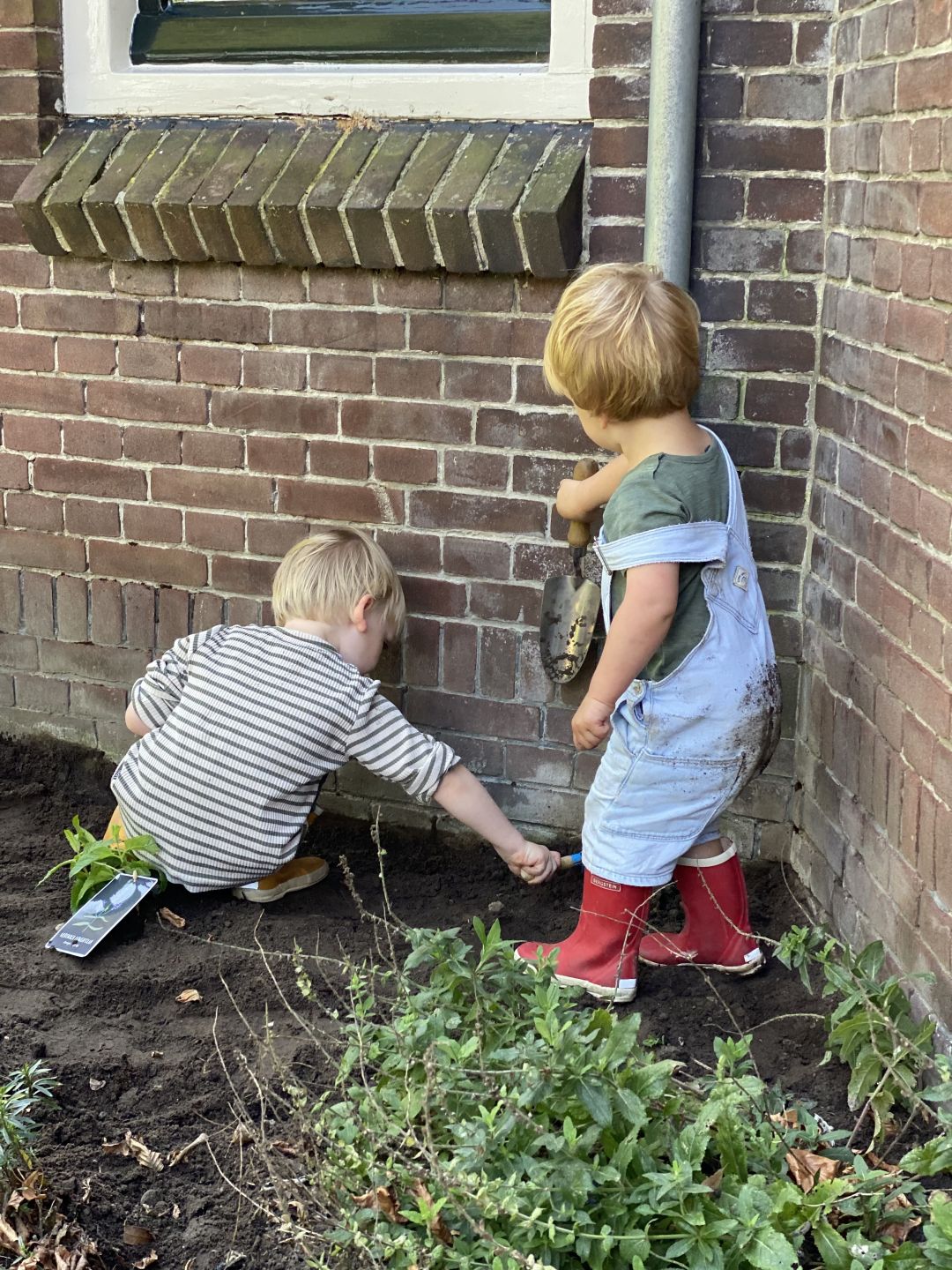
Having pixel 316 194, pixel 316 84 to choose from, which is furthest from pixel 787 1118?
pixel 316 84

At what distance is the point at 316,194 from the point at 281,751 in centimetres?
135

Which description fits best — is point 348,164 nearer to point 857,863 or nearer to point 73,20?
point 73,20

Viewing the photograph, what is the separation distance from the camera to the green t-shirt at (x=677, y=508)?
2832 millimetres

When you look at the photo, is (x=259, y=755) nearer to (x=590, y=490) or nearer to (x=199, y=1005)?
(x=199, y=1005)

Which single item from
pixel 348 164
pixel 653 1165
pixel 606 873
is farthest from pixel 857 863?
pixel 348 164

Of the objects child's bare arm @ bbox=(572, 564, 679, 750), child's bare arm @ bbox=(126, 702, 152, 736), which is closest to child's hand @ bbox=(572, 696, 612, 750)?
child's bare arm @ bbox=(572, 564, 679, 750)

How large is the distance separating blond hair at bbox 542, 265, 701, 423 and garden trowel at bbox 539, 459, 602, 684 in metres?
0.55

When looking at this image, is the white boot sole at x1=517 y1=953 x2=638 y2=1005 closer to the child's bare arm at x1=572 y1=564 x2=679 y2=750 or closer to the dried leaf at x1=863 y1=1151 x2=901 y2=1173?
the child's bare arm at x1=572 y1=564 x2=679 y2=750

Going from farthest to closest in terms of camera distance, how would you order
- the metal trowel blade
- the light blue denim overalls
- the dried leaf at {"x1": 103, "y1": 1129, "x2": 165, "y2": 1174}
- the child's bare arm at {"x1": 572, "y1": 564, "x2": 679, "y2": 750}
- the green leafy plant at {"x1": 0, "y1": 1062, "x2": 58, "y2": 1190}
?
the metal trowel blade, the light blue denim overalls, the child's bare arm at {"x1": 572, "y1": 564, "x2": 679, "y2": 750}, the dried leaf at {"x1": 103, "y1": 1129, "x2": 165, "y2": 1174}, the green leafy plant at {"x1": 0, "y1": 1062, "x2": 58, "y2": 1190}

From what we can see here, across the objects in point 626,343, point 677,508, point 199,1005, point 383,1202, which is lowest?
point 199,1005

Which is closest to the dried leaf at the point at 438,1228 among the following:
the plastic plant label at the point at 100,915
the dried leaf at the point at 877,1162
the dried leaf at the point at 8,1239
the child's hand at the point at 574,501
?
the dried leaf at the point at 8,1239

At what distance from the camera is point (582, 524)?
3402 mm

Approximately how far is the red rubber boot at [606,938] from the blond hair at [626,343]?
1.01m

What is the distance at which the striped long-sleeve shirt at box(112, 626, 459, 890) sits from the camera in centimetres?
340
